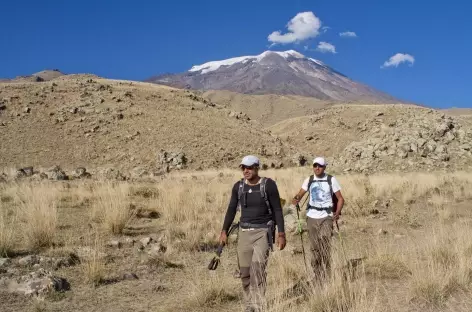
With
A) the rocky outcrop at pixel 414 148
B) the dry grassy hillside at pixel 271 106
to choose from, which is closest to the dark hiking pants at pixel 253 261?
the rocky outcrop at pixel 414 148

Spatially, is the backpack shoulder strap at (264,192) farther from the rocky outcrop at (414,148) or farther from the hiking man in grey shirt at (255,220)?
the rocky outcrop at (414,148)

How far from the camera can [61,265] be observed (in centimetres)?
679

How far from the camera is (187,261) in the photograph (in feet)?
24.9

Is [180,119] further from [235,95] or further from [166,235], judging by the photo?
[235,95]

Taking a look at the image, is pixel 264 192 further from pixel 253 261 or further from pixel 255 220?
pixel 253 261

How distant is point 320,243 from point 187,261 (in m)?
2.52

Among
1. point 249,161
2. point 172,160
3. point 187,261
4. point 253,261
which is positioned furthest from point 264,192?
point 172,160

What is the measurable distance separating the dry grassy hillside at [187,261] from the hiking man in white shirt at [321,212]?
1.04 feet

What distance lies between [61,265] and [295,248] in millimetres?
4167

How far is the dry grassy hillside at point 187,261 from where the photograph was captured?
534 cm

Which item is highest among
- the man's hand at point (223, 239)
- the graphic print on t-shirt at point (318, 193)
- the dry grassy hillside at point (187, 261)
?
the graphic print on t-shirt at point (318, 193)

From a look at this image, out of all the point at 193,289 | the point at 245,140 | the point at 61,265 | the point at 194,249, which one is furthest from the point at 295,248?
the point at 245,140

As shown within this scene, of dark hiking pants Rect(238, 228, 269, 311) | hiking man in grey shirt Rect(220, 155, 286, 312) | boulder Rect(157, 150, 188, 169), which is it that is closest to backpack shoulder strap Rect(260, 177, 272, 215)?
hiking man in grey shirt Rect(220, 155, 286, 312)

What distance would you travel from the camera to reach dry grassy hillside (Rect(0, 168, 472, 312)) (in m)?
5.34
